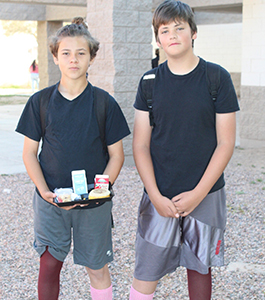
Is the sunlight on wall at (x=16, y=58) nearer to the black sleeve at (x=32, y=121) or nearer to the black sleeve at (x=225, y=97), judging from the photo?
the black sleeve at (x=32, y=121)

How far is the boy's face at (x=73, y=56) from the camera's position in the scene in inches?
92.8

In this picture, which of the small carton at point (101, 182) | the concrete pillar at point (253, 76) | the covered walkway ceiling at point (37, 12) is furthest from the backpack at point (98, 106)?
the covered walkway ceiling at point (37, 12)

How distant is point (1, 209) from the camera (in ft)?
16.8

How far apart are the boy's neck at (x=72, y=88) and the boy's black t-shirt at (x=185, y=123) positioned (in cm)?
34

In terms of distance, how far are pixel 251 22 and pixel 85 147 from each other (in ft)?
22.5

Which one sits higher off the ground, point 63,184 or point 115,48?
point 115,48

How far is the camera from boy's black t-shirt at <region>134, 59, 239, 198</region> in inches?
87.3

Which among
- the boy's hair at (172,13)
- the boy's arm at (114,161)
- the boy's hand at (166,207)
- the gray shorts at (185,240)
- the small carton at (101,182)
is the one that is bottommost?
the gray shorts at (185,240)

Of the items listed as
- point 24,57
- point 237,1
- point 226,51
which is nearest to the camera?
point 237,1

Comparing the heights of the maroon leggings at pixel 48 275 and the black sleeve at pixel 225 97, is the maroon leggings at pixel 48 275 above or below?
below

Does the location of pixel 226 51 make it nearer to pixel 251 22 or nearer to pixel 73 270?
pixel 251 22

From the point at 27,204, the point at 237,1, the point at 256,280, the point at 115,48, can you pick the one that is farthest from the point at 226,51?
the point at 256,280

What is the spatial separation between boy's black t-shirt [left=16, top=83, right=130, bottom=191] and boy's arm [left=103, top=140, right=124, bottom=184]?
0.05 meters

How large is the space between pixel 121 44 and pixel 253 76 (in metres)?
3.06
